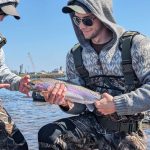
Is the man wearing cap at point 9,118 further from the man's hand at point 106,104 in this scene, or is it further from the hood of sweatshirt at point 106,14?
the man's hand at point 106,104

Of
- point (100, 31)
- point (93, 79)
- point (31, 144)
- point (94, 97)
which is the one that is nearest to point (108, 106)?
point (94, 97)

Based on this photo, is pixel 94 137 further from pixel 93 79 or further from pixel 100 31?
pixel 100 31

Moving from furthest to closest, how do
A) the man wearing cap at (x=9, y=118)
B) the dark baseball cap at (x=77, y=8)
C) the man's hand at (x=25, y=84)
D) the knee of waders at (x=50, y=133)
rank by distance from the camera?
the man wearing cap at (x=9, y=118)
the dark baseball cap at (x=77, y=8)
the man's hand at (x=25, y=84)
the knee of waders at (x=50, y=133)

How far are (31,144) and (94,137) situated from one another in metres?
6.00

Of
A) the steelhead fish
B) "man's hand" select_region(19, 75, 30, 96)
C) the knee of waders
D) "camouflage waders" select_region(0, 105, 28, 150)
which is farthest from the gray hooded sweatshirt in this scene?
"camouflage waders" select_region(0, 105, 28, 150)

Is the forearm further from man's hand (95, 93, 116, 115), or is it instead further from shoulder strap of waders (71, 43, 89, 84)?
shoulder strap of waders (71, 43, 89, 84)

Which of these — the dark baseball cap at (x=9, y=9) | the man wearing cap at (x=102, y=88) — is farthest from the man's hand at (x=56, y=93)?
the dark baseball cap at (x=9, y=9)

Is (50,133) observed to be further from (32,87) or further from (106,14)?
(106,14)

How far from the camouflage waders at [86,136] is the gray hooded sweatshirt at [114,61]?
37 cm

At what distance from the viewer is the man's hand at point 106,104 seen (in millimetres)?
8023

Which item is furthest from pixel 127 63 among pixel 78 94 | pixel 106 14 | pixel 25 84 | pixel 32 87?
pixel 25 84

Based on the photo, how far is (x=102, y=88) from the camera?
8.68 m

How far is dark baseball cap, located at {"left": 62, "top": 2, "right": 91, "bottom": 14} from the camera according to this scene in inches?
339

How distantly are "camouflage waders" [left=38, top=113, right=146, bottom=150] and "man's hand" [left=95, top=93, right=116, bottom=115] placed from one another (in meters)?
0.52
